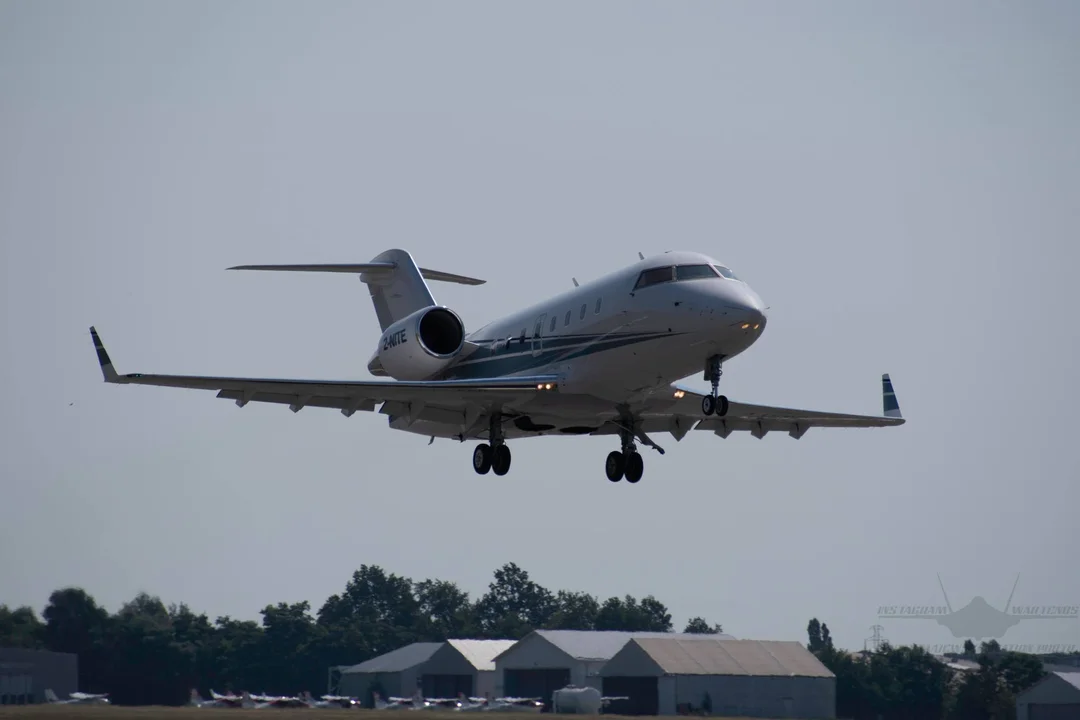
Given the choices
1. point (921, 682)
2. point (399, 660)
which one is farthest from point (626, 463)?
point (399, 660)

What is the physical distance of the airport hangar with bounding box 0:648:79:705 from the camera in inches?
1533

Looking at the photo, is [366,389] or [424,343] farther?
[424,343]

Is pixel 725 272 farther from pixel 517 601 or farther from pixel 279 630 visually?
pixel 517 601

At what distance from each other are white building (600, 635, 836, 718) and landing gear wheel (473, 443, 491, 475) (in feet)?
54.9

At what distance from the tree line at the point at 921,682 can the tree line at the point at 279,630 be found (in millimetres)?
13064

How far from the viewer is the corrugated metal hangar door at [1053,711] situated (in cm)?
4334

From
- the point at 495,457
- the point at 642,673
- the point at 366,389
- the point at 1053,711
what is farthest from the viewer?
the point at 642,673

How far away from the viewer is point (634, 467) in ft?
103

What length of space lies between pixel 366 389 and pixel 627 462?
5.51m

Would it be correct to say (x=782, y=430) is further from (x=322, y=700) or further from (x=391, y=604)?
(x=391, y=604)

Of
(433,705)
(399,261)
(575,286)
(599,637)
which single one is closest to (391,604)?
(599,637)

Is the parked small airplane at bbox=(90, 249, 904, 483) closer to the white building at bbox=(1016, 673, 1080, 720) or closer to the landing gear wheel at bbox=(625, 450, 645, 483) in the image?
the landing gear wheel at bbox=(625, 450, 645, 483)

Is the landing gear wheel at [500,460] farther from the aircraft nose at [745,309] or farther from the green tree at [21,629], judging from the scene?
the green tree at [21,629]

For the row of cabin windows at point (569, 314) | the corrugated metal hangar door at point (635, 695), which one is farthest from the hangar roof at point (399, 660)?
the row of cabin windows at point (569, 314)
